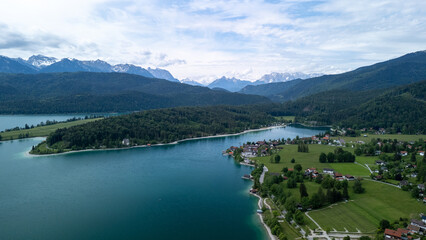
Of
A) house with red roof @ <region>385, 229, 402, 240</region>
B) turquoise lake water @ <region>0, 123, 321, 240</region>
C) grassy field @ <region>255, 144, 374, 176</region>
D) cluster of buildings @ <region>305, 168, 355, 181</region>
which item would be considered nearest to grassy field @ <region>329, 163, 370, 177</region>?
grassy field @ <region>255, 144, 374, 176</region>

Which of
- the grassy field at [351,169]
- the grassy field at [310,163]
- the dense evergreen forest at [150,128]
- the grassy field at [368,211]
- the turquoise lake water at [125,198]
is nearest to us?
the grassy field at [368,211]

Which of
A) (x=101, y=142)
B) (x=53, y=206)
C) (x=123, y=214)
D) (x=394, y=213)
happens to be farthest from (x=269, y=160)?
(x=101, y=142)

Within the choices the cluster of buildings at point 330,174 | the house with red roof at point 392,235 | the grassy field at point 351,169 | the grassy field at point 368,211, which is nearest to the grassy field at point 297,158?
the grassy field at point 351,169

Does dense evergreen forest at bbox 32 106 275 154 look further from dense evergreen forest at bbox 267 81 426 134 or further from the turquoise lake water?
dense evergreen forest at bbox 267 81 426 134

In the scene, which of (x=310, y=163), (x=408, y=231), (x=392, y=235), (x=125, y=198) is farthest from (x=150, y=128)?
(x=408, y=231)

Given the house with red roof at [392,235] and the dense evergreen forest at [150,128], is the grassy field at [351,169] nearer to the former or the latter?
the house with red roof at [392,235]
